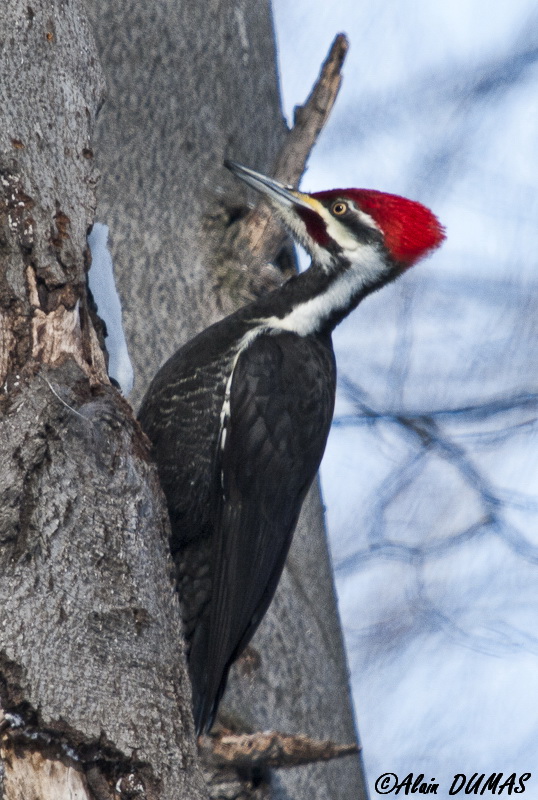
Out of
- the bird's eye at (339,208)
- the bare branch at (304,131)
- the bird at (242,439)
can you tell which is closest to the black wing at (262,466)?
the bird at (242,439)

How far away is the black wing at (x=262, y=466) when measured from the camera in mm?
2373

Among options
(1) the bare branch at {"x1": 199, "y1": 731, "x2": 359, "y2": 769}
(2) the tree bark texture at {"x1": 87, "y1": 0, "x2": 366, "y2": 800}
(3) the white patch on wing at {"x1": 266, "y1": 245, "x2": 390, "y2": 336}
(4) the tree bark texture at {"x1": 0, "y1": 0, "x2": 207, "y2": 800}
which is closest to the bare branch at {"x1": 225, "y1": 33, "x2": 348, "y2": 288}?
(2) the tree bark texture at {"x1": 87, "y1": 0, "x2": 366, "y2": 800}

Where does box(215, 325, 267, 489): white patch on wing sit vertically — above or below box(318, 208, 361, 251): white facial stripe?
below

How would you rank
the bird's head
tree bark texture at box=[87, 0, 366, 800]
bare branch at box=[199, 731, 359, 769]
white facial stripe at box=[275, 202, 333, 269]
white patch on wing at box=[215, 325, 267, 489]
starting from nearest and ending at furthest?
bare branch at box=[199, 731, 359, 769]
tree bark texture at box=[87, 0, 366, 800]
white patch on wing at box=[215, 325, 267, 489]
white facial stripe at box=[275, 202, 333, 269]
the bird's head

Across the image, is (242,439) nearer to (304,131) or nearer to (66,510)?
(304,131)

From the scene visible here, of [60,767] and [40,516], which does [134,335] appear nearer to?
[40,516]

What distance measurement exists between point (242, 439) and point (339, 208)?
2.48ft

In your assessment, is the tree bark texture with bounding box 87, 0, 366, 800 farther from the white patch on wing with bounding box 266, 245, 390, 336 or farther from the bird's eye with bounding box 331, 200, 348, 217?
the bird's eye with bounding box 331, 200, 348, 217

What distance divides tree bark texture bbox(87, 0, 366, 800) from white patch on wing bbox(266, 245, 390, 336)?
12 cm

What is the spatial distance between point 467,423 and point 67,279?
76.9 inches

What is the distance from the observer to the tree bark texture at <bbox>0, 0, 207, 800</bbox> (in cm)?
141

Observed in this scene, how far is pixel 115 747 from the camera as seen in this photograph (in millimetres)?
1435

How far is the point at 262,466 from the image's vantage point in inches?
101

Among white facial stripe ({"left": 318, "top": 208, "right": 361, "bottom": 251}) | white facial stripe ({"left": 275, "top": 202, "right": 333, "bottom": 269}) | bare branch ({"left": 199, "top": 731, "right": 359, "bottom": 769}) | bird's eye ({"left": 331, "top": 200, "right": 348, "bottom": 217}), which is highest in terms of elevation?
bird's eye ({"left": 331, "top": 200, "right": 348, "bottom": 217})
